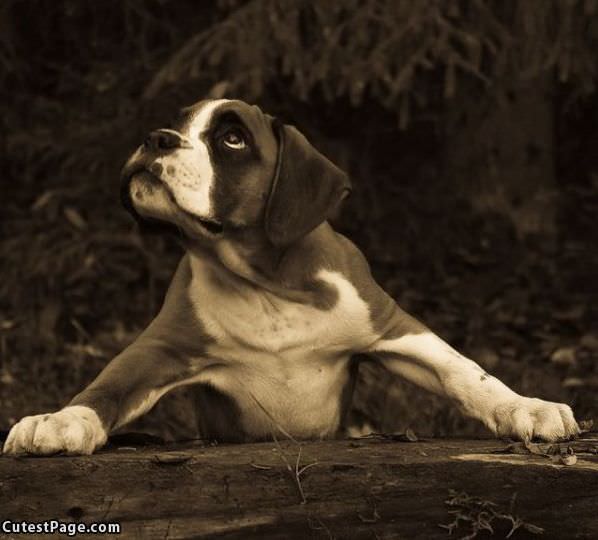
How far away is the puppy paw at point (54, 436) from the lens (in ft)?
10.7

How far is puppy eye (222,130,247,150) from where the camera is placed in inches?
154

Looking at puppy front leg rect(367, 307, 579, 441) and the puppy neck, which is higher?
the puppy neck

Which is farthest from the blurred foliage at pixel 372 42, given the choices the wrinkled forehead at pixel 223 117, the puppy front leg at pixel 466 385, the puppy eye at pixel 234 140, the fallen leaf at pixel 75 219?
the puppy front leg at pixel 466 385

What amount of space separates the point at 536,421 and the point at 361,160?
14.9ft

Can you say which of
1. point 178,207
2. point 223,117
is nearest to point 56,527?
point 178,207

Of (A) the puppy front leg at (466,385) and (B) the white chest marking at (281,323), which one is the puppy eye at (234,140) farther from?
(A) the puppy front leg at (466,385)

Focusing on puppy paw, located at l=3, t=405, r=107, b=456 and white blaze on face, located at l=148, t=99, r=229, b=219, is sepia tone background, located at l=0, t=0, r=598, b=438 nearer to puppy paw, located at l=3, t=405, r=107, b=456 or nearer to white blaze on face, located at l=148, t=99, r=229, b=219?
white blaze on face, located at l=148, t=99, r=229, b=219

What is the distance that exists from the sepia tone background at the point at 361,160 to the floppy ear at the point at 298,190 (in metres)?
1.45

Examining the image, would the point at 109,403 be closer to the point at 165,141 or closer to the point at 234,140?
the point at 165,141

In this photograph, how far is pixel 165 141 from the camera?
3781mm

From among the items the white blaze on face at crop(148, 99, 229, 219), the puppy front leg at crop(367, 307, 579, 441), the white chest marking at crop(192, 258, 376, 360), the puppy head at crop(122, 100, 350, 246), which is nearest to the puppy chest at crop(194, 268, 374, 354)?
the white chest marking at crop(192, 258, 376, 360)

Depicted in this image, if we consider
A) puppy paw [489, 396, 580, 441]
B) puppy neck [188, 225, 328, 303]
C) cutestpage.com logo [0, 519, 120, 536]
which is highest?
puppy neck [188, 225, 328, 303]

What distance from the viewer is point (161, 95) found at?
22.6ft

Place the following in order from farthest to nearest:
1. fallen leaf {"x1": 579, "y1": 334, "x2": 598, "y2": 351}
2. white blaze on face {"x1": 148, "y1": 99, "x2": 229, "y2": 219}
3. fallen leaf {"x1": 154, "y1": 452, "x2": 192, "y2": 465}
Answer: fallen leaf {"x1": 579, "y1": 334, "x2": 598, "y2": 351}, white blaze on face {"x1": 148, "y1": 99, "x2": 229, "y2": 219}, fallen leaf {"x1": 154, "y1": 452, "x2": 192, "y2": 465}
